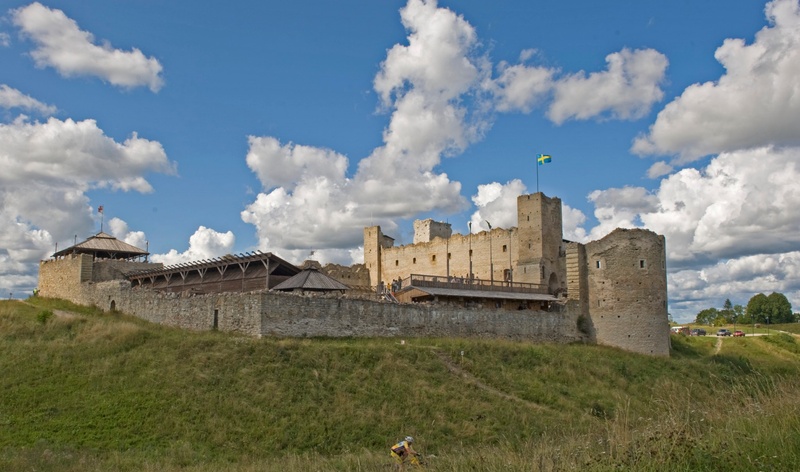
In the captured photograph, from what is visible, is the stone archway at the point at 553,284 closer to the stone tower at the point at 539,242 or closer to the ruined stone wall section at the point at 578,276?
the stone tower at the point at 539,242

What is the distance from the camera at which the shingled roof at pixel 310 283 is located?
99.1 feet

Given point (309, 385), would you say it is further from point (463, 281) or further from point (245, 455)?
point (463, 281)

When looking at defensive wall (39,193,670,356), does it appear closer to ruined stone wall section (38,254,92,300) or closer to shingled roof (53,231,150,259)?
ruined stone wall section (38,254,92,300)

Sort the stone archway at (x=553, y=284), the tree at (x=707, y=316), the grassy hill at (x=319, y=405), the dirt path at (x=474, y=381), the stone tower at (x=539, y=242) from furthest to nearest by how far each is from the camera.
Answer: the tree at (x=707, y=316), the stone tower at (x=539, y=242), the stone archway at (x=553, y=284), the dirt path at (x=474, y=381), the grassy hill at (x=319, y=405)

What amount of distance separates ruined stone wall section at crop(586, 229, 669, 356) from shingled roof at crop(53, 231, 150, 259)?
35083mm

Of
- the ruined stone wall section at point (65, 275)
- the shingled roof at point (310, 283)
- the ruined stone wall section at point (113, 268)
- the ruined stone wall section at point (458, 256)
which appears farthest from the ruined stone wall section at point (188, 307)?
the ruined stone wall section at point (458, 256)

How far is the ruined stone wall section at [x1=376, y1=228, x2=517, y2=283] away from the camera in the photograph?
47594 millimetres

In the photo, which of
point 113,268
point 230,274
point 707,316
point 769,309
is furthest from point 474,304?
point 707,316

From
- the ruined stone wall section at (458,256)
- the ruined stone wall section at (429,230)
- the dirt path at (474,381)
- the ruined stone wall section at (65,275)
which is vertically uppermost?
the ruined stone wall section at (429,230)

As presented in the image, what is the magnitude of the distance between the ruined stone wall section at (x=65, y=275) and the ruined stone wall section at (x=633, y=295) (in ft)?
111

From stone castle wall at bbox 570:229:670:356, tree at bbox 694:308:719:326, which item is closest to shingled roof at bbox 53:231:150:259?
stone castle wall at bbox 570:229:670:356

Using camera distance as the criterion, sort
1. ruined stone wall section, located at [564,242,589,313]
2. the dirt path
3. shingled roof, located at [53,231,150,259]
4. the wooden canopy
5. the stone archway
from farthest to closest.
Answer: shingled roof, located at [53,231,150,259] < the stone archway < ruined stone wall section, located at [564,242,589,313] < the wooden canopy < the dirt path

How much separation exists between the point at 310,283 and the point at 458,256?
22649mm

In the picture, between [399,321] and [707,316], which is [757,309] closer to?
[707,316]
